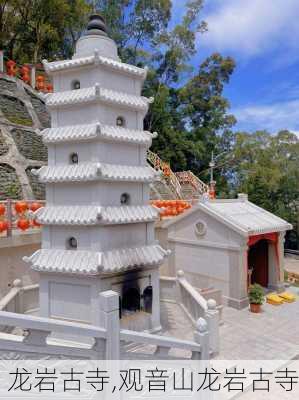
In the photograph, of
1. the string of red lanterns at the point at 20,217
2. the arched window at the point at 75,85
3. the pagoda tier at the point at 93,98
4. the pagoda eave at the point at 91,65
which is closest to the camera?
the pagoda tier at the point at 93,98

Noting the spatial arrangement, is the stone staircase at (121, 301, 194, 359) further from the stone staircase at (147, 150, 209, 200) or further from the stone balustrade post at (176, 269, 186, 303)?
the stone staircase at (147, 150, 209, 200)

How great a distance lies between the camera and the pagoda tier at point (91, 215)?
829 centimetres

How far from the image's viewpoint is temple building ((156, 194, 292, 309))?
42.9 feet

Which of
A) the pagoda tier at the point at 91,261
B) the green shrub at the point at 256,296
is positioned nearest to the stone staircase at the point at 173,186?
the green shrub at the point at 256,296

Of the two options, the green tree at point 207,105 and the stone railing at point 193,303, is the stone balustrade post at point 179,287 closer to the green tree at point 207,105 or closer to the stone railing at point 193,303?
the stone railing at point 193,303

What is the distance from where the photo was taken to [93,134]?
8367 millimetres

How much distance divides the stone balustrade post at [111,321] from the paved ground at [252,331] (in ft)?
19.0

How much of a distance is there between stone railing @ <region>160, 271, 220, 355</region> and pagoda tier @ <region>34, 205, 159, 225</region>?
3303 millimetres

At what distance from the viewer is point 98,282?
831 centimetres

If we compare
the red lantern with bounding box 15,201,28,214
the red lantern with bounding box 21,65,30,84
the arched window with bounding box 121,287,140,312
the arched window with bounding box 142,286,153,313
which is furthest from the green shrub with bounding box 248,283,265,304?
the red lantern with bounding box 21,65,30,84

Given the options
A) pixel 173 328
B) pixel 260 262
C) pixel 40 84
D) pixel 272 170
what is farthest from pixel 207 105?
pixel 173 328

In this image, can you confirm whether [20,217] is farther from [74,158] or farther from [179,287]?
[179,287]

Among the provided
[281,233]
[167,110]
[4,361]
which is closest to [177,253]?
[281,233]

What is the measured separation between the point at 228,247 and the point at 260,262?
3775mm
